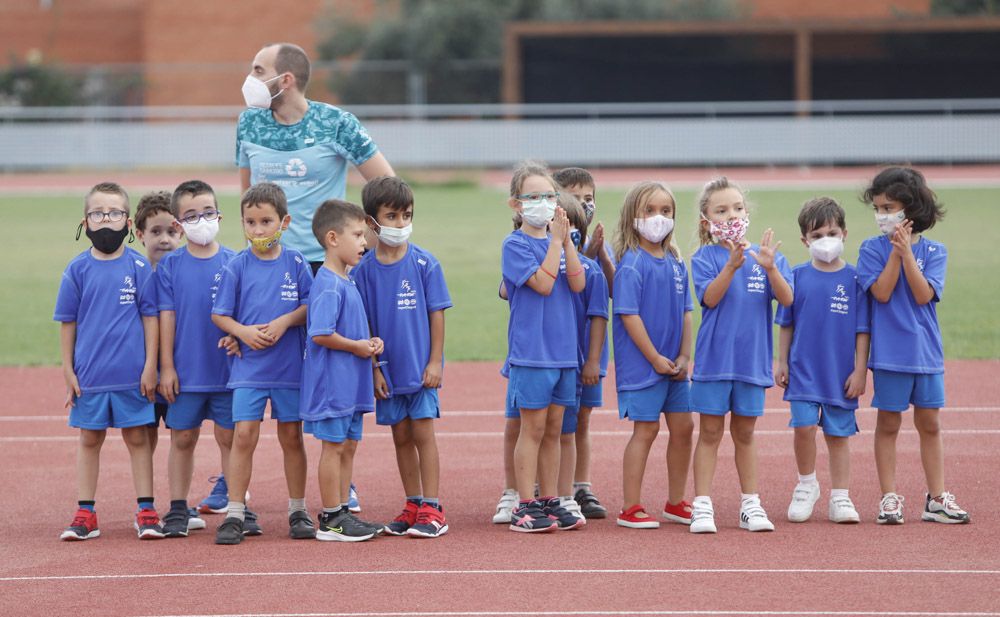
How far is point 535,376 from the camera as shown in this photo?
721cm

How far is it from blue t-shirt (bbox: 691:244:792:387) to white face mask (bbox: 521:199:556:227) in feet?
2.66

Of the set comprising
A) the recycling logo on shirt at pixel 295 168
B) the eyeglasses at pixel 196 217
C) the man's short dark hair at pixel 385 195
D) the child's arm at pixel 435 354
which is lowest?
the child's arm at pixel 435 354

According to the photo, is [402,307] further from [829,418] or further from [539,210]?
[829,418]

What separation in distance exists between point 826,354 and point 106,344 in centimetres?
388

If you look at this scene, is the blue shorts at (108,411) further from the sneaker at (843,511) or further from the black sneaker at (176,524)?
the sneaker at (843,511)

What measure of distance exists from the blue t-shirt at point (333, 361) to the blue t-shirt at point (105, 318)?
3.21ft

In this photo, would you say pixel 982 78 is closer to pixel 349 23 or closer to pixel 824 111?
pixel 824 111

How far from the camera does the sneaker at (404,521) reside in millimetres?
7160

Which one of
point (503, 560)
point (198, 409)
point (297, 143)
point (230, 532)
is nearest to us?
point (503, 560)

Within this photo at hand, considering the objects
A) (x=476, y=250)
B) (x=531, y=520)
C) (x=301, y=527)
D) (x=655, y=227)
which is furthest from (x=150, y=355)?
(x=476, y=250)

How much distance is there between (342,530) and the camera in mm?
7000

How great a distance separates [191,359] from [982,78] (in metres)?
37.1

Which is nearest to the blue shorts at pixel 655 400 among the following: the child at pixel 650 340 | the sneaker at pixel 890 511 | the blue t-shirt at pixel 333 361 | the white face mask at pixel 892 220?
the child at pixel 650 340

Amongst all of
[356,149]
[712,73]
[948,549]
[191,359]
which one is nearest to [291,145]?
[356,149]
